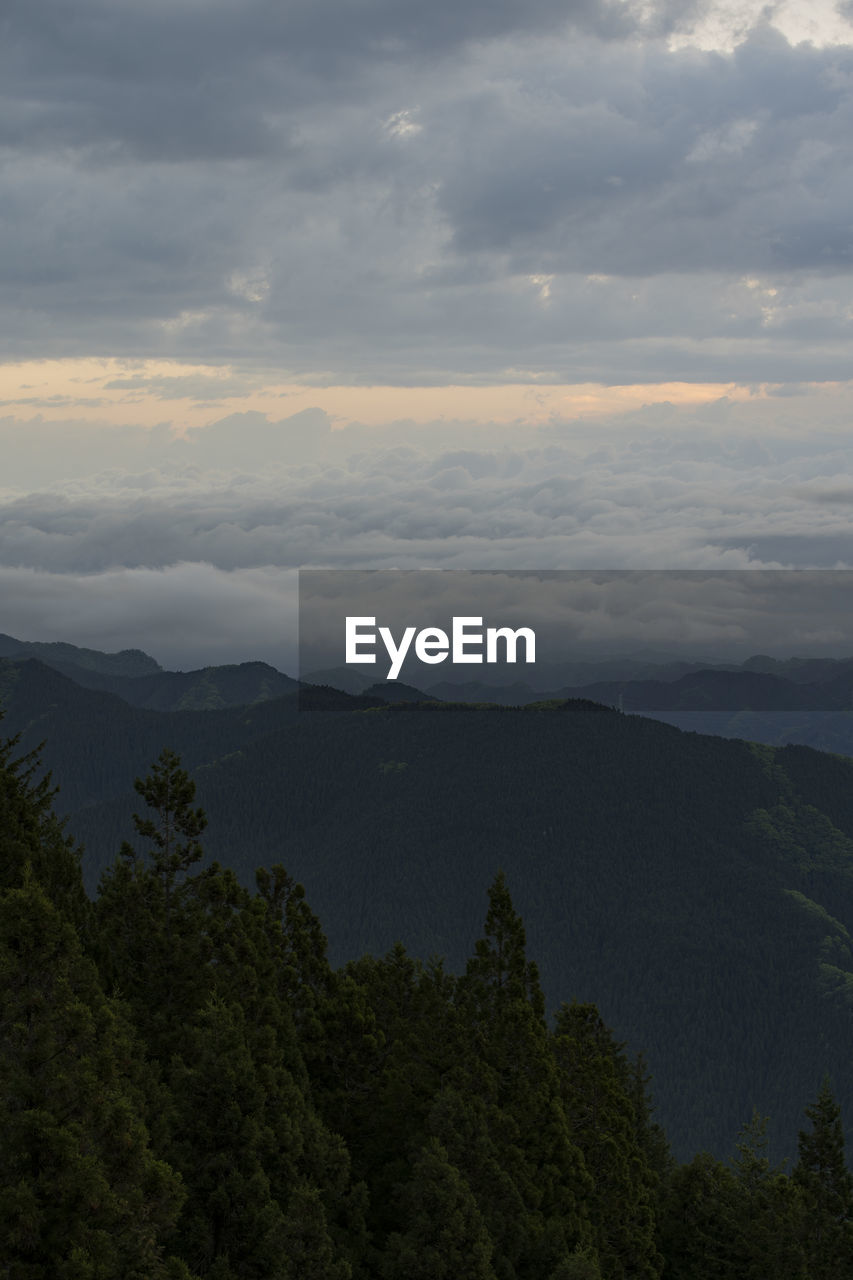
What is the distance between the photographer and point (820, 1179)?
367 feet

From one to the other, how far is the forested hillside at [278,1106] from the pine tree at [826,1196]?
2.72m

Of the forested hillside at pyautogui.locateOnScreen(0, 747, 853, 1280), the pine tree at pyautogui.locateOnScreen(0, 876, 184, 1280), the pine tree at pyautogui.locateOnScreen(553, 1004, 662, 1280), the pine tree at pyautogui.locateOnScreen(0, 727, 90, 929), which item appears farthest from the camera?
the pine tree at pyautogui.locateOnScreen(553, 1004, 662, 1280)

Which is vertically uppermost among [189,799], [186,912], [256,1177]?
[189,799]

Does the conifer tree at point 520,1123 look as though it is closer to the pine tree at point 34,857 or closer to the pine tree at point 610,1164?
the pine tree at point 610,1164

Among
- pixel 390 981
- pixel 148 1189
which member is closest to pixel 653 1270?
pixel 390 981

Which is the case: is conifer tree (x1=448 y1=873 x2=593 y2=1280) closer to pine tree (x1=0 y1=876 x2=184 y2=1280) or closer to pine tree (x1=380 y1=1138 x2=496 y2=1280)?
pine tree (x1=380 y1=1138 x2=496 y2=1280)

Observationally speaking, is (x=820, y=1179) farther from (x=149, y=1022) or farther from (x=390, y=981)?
(x=149, y=1022)

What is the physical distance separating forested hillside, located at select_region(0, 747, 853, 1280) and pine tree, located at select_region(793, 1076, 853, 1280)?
8.94 feet

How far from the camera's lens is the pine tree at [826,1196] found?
105 meters

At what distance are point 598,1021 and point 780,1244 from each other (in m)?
21.5

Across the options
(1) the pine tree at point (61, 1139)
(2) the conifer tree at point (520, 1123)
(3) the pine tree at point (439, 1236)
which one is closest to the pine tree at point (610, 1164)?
(2) the conifer tree at point (520, 1123)

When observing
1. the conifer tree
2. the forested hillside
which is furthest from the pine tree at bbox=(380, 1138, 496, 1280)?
the conifer tree

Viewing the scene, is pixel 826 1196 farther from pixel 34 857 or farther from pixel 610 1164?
pixel 34 857

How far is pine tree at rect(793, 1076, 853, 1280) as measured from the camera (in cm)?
10475
